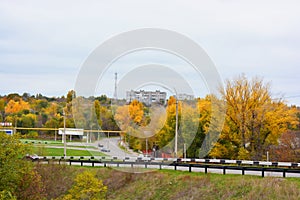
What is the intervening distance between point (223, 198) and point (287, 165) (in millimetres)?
6537

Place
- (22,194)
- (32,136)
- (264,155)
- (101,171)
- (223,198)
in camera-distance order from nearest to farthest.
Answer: (223,198)
(22,194)
(101,171)
(264,155)
(32,136)

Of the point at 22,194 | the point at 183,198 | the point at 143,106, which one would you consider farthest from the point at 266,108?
the point at 22,194

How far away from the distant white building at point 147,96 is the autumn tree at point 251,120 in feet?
27.0

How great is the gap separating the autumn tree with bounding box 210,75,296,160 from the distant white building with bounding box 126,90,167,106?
8.24 meters

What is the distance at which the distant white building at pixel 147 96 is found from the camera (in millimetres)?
50125

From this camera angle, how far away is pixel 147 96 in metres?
54.2

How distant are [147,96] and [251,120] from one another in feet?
39.1

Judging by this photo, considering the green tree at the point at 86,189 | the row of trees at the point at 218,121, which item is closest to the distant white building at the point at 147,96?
the row of trees at the point at 218,121

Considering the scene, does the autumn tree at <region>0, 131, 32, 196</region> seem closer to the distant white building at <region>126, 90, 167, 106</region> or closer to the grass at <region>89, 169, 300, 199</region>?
the grass at <region>89, 169, 300, 199</region>

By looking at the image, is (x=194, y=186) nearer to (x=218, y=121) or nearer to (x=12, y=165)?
(x=12, y=165)

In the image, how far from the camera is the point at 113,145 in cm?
6197

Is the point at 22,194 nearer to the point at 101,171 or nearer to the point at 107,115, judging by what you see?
the point at 101,171

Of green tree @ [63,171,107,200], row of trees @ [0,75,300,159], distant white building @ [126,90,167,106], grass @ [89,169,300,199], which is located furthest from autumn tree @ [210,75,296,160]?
green tree @ [63,171,107,200]

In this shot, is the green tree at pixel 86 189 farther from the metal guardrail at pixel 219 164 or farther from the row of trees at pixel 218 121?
the row of trees at pixel 218 121
